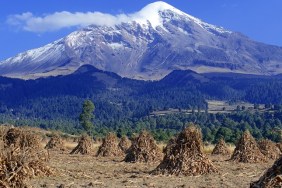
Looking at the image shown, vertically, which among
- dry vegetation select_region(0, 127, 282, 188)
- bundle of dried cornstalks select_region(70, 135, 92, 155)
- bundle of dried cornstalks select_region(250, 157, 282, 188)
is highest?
bundle of dried cornstalks select_region(250, 157, 282, 188)

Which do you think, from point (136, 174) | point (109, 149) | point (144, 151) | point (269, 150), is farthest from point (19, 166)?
point (269, 150)

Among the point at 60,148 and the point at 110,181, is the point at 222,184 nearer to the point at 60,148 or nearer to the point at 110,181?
the point at 110,181

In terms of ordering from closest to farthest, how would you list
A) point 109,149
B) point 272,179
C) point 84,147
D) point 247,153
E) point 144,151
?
1. point 272,179
2. point 144,151
3. point 247,153
4. point 109,149
5. point 84,147

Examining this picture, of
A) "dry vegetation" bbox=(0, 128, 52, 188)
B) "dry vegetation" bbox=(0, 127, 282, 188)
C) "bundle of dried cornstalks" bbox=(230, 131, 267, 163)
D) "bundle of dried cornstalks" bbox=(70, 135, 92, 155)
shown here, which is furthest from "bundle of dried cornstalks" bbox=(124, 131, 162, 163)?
"bundle of dried cornstalks" bbox=(70, 135, 92, 155)

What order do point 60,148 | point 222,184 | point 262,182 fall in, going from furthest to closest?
point 60,148
point 222,184
point 262,182

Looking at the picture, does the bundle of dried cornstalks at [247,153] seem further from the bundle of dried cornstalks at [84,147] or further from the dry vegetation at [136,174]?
the bundle of dried cornstalks at [84,147]

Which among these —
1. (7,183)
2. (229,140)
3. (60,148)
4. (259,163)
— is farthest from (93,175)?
(229,140)

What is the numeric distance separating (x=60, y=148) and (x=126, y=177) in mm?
23899

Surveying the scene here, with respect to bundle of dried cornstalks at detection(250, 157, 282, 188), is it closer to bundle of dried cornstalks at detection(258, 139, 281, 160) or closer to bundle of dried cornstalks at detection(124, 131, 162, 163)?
bundle of dried cornstalks at detection(124, 131, 162, 163)

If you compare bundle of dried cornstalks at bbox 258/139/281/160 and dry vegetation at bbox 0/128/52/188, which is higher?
dry vegetation at bbox 0/128/52/188

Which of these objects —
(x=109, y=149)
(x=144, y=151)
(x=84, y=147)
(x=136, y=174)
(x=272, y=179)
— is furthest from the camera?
(x=84, y=147)

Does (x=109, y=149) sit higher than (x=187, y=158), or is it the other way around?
(x=187, y=158)

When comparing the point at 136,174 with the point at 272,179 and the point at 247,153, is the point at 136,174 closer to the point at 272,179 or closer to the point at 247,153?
the point at 247,153

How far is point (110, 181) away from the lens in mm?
17656
